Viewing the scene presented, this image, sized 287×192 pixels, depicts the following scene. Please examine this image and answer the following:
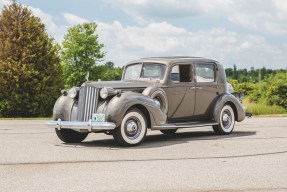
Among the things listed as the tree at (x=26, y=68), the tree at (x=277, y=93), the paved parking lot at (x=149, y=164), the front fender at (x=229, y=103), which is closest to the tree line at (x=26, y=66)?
the tree at (x=26, y=68)

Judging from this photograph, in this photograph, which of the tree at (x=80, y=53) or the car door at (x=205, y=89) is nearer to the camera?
the car door at (x=205, y=89)

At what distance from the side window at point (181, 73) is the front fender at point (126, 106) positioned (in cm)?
121

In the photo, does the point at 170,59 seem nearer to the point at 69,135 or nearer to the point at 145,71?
the point at 145,71

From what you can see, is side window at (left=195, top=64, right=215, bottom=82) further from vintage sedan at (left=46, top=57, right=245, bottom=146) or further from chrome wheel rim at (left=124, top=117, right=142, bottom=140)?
chrome wheel rim at (left=124, top=117, right=142, bottom=140)

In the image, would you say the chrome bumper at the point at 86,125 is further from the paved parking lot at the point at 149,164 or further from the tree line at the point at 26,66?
the tree line at the point at 26,66

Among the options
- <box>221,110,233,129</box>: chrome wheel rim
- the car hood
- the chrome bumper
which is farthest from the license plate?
<box>221,110,233,129</box>: chrome wheel rim

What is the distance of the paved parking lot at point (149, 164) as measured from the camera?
18.8ft

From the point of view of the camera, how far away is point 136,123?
940 cm

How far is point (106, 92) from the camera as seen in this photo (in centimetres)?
920

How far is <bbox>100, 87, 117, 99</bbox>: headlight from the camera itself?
9211 millimetres

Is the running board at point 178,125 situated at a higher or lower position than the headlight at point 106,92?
lower

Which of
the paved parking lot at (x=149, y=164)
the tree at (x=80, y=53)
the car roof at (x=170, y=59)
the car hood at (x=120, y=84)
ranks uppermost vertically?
the tree at (x=80, y=53)

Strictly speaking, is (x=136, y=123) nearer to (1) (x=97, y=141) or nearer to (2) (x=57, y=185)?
(1) (x=97, y=141)

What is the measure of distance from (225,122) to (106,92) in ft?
12.0
